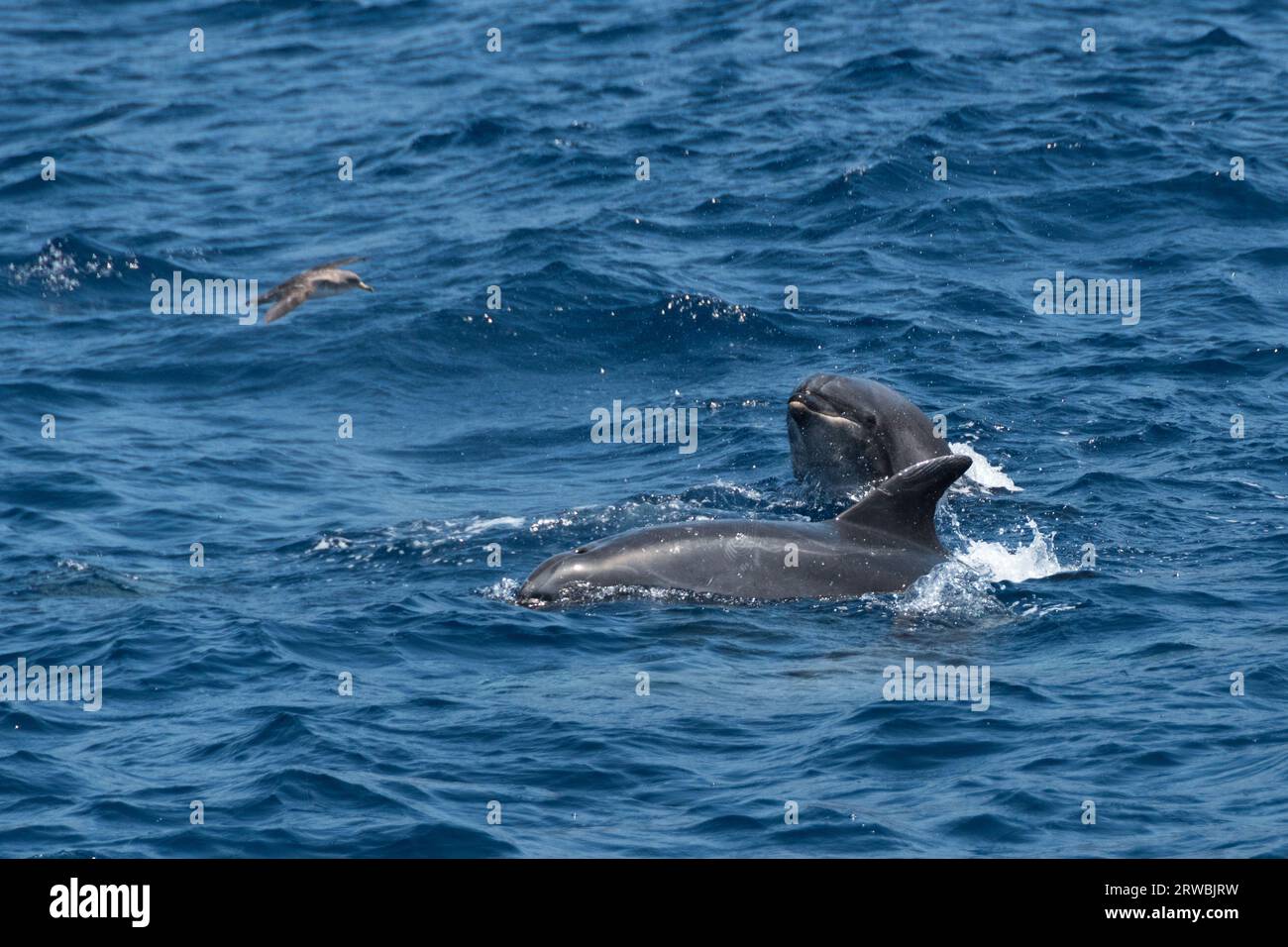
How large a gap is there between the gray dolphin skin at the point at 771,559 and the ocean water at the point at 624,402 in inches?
13.0

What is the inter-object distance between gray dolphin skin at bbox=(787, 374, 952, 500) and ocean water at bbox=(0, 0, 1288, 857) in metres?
0.88

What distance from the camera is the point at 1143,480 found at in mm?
22391

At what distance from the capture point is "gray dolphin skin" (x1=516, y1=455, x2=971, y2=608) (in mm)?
18141

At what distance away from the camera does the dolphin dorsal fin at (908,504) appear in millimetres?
17906

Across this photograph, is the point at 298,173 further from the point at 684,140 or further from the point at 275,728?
the point at 275,728
